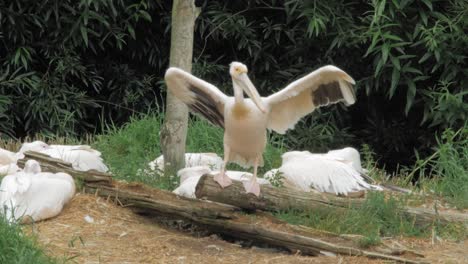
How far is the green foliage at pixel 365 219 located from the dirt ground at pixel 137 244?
15cm

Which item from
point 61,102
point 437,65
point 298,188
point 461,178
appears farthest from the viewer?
point 61,102

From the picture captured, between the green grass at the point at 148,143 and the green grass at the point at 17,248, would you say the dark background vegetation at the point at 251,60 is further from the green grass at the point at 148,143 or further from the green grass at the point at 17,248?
the green grass at the point at 17,248

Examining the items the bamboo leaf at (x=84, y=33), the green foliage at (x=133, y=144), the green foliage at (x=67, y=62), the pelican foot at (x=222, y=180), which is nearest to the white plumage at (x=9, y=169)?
the green foliage at (x=133, y=144)

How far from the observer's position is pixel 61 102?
33.4ft

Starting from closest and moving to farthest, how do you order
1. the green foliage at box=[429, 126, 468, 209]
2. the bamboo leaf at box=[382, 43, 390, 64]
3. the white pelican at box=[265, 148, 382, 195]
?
the white pelican at box=[265, 148, 382, 195] → the green foliage at box=[429, 126, 468, 209] → the bamboo leaf at box=[382, 43, 390, 64]

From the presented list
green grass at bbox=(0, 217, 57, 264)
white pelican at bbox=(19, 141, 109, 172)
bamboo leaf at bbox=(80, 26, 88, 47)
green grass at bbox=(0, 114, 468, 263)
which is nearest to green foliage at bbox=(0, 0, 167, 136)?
bamboo leaf at bbox=(80, 26, 88, 47)

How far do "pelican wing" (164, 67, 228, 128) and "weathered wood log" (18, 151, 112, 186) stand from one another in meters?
0.80

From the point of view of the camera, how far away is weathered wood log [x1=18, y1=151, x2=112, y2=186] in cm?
628

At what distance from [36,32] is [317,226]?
575cm

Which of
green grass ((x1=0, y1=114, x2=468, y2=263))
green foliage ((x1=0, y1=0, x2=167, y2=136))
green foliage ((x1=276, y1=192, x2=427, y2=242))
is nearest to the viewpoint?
green grass ((x1=0, y1=114, x2=468, y2=263))

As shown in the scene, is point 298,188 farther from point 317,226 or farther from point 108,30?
point 108,30

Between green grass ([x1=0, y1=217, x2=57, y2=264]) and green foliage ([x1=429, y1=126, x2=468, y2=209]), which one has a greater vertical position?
green foliage ([x1=429, y1=126, x2=468, y2=209])

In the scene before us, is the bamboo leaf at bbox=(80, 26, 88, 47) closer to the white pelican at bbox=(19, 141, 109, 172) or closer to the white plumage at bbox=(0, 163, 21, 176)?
the white pelican at bbox=(19, 141, 109, 172)

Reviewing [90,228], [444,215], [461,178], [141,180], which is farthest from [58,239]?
[461,178]
